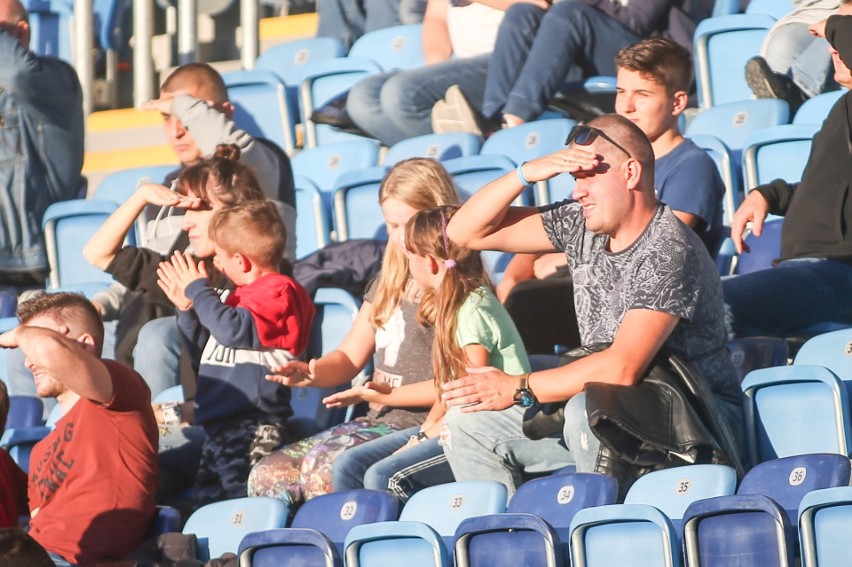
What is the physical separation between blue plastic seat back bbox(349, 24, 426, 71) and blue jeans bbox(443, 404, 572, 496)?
13.6 feet

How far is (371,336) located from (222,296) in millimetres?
499

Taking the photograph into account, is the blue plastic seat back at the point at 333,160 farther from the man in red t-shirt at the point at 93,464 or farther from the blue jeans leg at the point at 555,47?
the man in red t-shirt at the point at 93,464

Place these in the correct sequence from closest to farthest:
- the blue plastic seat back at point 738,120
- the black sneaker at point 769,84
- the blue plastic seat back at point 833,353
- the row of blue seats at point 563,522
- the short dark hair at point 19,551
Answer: the short dark hair at point 19,551 → the row of blue seats at point 563,522 → the blue plastic seat back at point 833,353 → the blue plastic seat back at point 738,120 → the black sneaker at point 769,84

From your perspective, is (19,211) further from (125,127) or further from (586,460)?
(586,460)

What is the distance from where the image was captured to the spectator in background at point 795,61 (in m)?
6.25

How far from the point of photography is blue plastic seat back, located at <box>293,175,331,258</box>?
649cm

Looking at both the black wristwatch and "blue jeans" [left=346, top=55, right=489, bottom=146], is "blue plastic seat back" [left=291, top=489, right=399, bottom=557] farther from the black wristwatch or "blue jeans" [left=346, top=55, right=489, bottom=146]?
"blue jeans" [left=346, top=55, right=489, bottom=146]

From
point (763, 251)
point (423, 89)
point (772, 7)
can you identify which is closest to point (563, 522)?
point (763, 251)

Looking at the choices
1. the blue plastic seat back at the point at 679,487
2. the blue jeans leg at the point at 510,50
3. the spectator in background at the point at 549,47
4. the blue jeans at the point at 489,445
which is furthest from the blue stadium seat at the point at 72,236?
the blue plastic seat back at the point at 679,487

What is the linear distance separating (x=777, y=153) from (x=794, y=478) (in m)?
2.35

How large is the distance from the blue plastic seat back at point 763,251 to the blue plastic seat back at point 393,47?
3029 millimetres

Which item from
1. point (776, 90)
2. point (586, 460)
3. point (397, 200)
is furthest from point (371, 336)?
point (776, 90)

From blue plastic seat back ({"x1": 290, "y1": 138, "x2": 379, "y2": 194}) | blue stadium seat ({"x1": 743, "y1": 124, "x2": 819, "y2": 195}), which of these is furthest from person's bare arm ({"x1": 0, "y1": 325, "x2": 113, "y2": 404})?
blue plastic seat back ({"x1": 290, "y1": 138, "x2": 379, "y2": 194})

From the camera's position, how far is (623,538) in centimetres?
356
